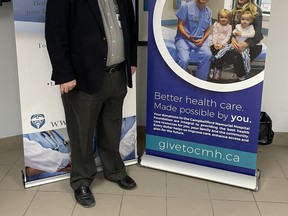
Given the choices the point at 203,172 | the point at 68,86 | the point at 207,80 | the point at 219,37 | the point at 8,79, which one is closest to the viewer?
the point at 68,86

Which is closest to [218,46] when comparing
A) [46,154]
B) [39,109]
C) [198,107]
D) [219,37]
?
[219,37]

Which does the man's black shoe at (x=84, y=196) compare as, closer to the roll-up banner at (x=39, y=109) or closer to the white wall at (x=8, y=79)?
the roll-up banner at (x=39, y=109)

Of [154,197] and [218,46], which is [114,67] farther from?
[154,197]

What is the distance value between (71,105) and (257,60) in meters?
1.24

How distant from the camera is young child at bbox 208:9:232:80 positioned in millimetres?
2318

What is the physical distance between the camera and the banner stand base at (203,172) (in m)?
2.50

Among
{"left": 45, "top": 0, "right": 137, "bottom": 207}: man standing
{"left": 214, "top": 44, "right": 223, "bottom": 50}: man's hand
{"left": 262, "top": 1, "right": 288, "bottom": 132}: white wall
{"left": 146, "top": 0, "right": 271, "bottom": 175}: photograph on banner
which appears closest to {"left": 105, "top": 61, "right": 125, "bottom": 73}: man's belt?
{"left": 45, "top": 0, "right": 137, "bottom": 207}: man standing

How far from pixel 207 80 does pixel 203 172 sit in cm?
69

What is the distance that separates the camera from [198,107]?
8.32 feet

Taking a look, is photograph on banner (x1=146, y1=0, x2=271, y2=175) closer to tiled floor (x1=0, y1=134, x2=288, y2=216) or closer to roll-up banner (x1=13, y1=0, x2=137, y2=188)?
tiled floor (x1=0, y1=134, x2=288, y2=216)

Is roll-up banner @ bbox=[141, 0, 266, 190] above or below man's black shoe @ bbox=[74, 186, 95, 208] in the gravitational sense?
above

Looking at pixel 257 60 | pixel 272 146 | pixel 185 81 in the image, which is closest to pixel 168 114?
pixel 185 81

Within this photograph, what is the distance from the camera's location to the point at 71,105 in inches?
87.3

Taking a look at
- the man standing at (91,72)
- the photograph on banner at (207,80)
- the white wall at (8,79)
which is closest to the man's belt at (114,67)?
the man standing at (91,72)
